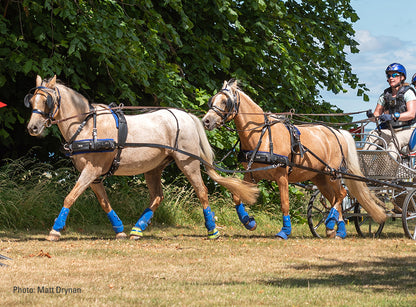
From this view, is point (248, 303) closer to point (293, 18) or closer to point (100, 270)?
point (100, 270)

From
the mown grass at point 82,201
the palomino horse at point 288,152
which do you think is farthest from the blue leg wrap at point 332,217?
the mown grass at point 82,201

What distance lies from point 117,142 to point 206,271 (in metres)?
3.17

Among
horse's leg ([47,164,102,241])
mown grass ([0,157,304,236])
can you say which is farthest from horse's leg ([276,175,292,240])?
mown grass ([0,157,304,236])

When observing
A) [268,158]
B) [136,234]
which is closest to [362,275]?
[268,158]

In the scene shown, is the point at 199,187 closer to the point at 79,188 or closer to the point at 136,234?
the point at 136,234

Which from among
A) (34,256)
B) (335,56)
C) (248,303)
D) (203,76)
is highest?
(335,56)

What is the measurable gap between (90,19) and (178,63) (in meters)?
3.24

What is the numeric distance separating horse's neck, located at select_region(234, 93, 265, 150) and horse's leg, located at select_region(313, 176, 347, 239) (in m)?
1.79

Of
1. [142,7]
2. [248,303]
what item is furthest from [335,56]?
[248,303]

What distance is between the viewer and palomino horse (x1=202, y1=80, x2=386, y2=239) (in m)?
9.77

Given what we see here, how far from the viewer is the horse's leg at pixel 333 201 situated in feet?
35.2

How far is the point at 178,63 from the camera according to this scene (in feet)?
46.7

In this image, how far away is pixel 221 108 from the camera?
31.8 feet

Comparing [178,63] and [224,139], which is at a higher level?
[178,63]
